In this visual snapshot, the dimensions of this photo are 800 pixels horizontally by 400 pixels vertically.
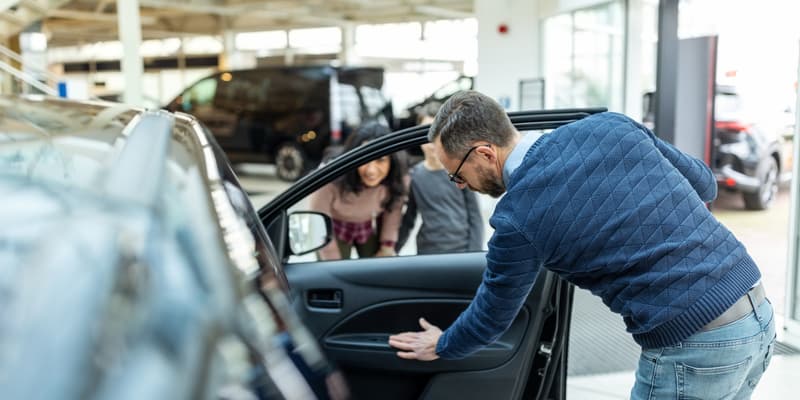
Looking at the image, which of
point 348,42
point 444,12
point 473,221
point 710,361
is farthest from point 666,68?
point 348,42

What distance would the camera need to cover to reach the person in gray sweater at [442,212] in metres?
3.72

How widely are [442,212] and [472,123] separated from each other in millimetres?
1829

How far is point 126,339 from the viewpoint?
2.32ft

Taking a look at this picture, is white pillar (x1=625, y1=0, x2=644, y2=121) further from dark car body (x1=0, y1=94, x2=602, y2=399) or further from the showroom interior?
dark car body (x1=0, y1=94, x2=602, y2=399)

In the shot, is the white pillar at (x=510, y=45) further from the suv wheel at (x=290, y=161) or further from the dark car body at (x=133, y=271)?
the dark car body at (x=133, y=271)

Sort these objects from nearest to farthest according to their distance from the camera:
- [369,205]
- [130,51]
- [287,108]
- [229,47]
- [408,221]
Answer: [369,205], [408,221], [130,51], [287,108], [229,47]

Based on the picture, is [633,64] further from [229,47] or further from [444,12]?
[229,47]

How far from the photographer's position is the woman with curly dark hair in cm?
381

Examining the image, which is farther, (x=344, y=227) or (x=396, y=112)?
(x=396, y=112)

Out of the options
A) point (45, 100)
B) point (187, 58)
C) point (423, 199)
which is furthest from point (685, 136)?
point (187, 58)

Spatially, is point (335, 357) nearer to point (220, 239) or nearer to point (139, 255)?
point (220, 239)

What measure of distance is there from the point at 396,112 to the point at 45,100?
11076 millimetres

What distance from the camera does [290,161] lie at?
40.4 ft

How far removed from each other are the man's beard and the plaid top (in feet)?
6.40
